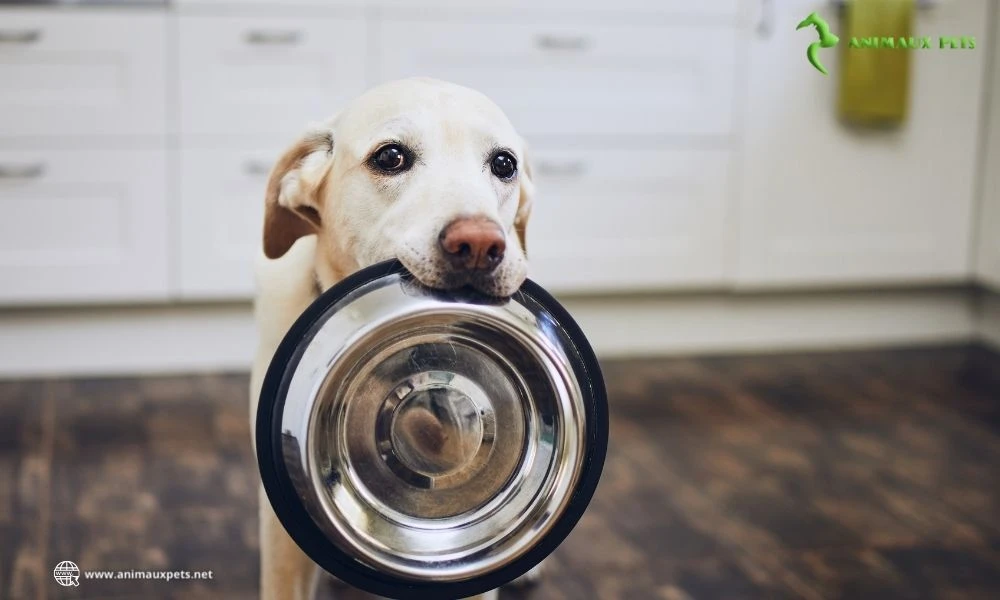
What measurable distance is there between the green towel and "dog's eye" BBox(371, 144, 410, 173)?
5.79 ft

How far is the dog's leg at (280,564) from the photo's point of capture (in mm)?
1177

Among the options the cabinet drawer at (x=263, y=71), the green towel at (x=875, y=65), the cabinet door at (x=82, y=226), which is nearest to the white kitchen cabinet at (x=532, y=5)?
the cabinet drawer at (x=263, y=71)

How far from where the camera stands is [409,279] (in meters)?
1.02

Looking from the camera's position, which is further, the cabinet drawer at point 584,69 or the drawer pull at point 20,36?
the cabinet drawer at point 584,69

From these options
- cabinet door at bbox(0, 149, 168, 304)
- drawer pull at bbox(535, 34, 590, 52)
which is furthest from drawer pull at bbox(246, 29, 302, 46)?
drawer pull at bbox(535, 34, 590, 52)

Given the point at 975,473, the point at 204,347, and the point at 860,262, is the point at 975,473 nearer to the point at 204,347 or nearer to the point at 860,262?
the point at 860,262

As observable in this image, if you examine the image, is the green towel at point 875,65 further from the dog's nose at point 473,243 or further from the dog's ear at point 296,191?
the dog's nose at point 473,243

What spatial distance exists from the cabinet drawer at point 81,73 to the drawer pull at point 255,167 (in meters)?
0.19

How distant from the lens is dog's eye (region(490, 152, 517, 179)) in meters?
1.15

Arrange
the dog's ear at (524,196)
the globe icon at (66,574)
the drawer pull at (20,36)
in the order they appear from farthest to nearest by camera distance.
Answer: the drawer pull at (20,36)
the globe icon at (66,574)
the dog's ear at (524,196)

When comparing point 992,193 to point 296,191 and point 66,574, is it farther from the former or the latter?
point 66,574

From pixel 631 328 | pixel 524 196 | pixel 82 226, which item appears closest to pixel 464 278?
pixel 524 196

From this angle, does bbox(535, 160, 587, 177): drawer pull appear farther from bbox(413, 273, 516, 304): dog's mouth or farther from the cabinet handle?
bbox(413, 273, 516, 304): dog's mouth

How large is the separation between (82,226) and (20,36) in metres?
0.41
